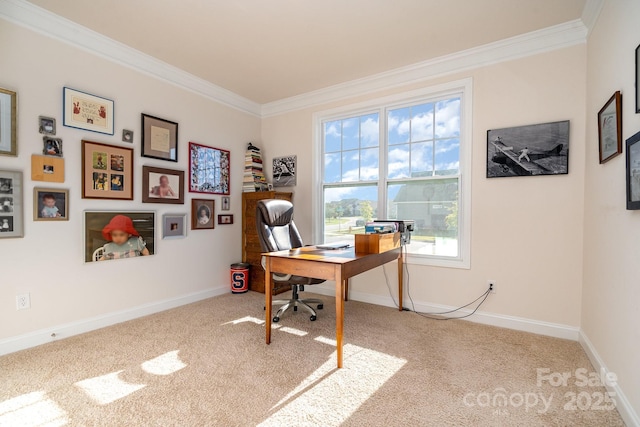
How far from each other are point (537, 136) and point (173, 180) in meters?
3.61

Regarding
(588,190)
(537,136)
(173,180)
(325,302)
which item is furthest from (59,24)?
(588,190)

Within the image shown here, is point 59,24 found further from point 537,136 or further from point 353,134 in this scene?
point 537,136

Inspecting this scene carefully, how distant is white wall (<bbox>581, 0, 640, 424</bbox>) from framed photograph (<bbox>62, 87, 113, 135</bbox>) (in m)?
3.80

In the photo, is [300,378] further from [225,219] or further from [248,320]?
[225,219]

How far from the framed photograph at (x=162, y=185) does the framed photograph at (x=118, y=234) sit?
7.2 inches

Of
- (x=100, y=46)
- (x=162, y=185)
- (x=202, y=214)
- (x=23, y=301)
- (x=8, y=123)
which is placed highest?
(x=100, y=46)

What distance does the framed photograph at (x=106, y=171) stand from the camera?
263 cm

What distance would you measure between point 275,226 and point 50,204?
185 cm

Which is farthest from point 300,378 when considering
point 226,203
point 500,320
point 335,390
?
point 226,203

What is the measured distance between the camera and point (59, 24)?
96.6 inches

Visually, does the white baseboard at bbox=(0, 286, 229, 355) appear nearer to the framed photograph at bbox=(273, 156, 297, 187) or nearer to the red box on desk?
the framed photograph at bbox=(273, 156, 297, 187)

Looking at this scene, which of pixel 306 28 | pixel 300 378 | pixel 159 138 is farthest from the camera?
pixel 159 138

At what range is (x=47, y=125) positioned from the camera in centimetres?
241

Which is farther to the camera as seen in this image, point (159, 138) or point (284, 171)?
point (284, 171)
